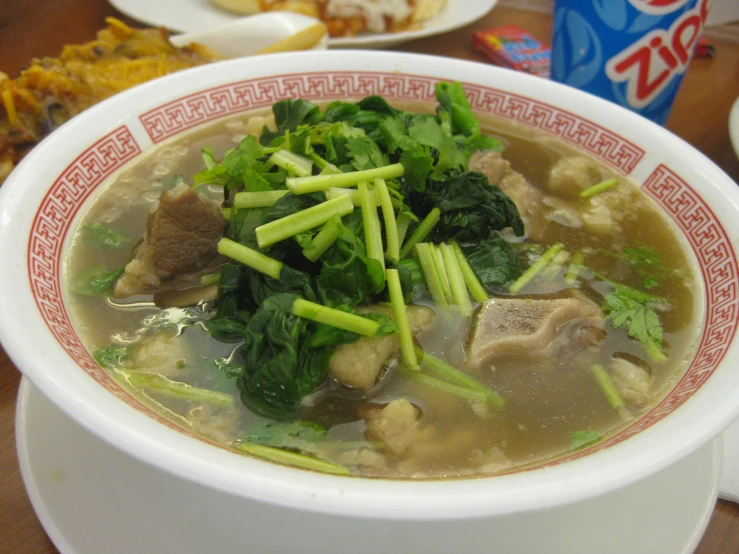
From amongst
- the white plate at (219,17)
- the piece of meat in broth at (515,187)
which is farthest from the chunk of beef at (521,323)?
the white plate at (219,17)

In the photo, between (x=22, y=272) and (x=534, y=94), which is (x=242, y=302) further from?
(x=534, y=94)

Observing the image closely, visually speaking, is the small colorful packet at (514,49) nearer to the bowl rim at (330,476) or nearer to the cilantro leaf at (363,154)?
the cilantro leaf at (363,154)

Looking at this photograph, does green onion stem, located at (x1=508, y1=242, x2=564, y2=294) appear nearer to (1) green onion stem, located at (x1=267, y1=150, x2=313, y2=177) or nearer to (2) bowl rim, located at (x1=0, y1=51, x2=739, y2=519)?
(2) bowl rim, located at (x1=0, y1=51, x2=739, y2=519)

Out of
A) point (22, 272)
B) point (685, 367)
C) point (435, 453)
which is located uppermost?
point (22, 272)

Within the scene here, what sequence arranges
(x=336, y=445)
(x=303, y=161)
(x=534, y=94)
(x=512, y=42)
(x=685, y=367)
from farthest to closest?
(x=512, y=42), (x=534, y=94), (x=303, y=161), (x=685, y=367), (x=336, y=445)

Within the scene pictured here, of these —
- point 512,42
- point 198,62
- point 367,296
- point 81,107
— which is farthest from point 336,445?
point 512,42

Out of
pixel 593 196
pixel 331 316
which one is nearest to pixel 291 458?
pixel 331 316

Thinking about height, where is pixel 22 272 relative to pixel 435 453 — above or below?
above

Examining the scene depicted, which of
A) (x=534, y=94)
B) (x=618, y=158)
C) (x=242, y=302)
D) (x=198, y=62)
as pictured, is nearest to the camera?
(x=242, y=302)
